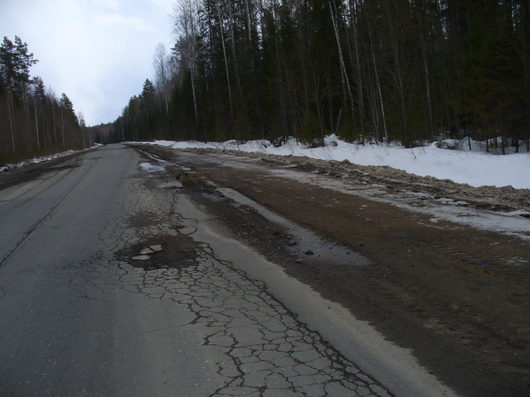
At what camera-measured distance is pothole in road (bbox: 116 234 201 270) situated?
4.66 meters

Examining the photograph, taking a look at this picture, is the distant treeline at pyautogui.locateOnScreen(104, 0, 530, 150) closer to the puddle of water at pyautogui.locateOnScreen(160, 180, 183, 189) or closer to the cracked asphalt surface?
the puddle of water at pyautogui.locateOnScreen(160, 180, 183, 189)

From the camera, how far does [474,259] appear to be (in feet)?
13.2

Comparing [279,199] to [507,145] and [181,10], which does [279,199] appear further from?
[181,10]

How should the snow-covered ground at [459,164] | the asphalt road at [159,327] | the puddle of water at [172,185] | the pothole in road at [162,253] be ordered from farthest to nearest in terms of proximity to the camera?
the snow-covered ground at [459,164], the puddle of water at [172,185], the pothole in road at [162,253], the asphalt road at [159,327]

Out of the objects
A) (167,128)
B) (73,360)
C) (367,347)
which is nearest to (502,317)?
(367,347)

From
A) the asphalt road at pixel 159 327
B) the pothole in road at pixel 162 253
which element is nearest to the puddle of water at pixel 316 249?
the asphalt road at pixel 159 327

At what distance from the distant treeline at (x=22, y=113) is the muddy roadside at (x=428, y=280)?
3206 cm

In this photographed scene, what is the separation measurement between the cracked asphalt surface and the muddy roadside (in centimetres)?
55

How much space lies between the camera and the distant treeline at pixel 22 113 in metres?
44.0

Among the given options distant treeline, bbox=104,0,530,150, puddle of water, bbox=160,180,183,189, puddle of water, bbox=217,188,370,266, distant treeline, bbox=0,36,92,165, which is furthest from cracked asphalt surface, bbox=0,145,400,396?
distant treeline, bbox=0,36,92,165

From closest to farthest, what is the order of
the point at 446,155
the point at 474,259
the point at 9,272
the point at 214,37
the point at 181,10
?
the point at 474,259
the point at 9,272
the point at 446,155
the point at 214,37
the point at 181,10

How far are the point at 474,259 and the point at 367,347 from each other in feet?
6.50

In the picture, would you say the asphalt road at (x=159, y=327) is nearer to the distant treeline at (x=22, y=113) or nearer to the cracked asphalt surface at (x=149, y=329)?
the cracked asphalt surface at (x=149, y=329)

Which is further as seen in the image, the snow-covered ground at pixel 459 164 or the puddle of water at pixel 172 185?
the snow-covered ground at pixel 459 164
